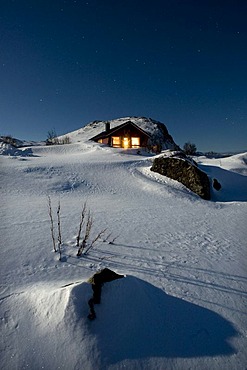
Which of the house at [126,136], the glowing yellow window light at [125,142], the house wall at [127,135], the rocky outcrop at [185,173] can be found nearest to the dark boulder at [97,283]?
the rocky outcrop at [185,173]

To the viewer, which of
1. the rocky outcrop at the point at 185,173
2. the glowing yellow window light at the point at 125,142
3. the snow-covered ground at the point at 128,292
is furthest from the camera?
the glowing yellow window light at the point at 125,142

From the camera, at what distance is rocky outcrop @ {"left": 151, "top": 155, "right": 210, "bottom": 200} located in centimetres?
866

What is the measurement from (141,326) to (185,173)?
27.4 feet

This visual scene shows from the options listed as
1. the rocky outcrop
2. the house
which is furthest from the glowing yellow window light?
the rocky outcrop

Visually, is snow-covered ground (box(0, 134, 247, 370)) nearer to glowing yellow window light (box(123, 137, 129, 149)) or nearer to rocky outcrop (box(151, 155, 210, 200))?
rocky outcrop (box(151, 155, 210, 200))

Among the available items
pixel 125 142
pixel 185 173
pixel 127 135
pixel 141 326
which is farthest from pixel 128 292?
pixel 125 142

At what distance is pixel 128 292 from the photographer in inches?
77.2

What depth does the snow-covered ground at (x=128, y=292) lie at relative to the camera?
62.4 inches

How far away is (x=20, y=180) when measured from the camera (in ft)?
26.7

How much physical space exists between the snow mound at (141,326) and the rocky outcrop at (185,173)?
702cm

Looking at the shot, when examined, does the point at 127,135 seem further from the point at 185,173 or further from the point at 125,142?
the point at 185,173

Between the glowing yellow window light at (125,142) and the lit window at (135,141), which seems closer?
the glowing yellow window light at (125,142)

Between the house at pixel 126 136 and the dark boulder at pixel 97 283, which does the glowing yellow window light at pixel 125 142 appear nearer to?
the house at pixel 126 136

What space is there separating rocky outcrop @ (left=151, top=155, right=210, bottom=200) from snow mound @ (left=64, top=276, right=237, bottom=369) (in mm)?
7022
